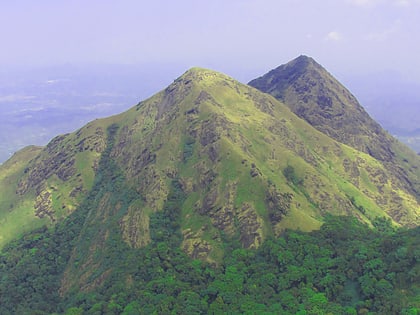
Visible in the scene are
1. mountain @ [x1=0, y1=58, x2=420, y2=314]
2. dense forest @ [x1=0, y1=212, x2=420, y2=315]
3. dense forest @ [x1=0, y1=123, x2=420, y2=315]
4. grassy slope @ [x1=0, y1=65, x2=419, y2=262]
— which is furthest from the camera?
grassy slope @ [x1=0, y1=65, x2=419, y2=262]

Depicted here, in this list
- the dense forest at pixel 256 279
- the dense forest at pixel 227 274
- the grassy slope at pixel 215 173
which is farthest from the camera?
the grassy slope at pixel 215 173

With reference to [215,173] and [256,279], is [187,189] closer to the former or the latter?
[215,173]

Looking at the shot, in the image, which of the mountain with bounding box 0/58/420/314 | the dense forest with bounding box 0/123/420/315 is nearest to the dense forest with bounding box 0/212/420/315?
the dense forest with bounding box 0/123/420/315

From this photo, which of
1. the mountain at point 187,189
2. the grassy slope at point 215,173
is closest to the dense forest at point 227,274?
the mountain at point 187,189

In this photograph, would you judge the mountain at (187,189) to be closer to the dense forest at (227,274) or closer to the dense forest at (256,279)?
the dense forest at (227,274)

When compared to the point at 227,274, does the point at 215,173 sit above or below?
above

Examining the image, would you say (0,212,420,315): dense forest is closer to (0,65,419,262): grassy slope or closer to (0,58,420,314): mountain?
(0,58,420,314): mountain

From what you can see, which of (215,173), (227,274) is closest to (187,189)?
(215,173)

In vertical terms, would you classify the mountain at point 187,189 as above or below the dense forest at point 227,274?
above
